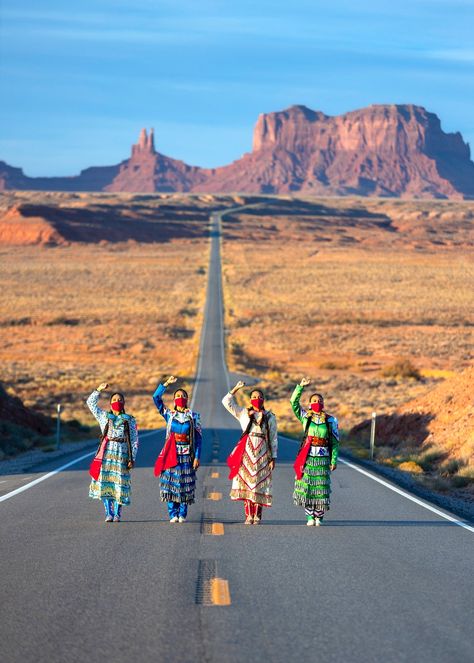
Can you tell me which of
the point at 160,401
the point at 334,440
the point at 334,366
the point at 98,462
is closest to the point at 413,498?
the point at 334,440

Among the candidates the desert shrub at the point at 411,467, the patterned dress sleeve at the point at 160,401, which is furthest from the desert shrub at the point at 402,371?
the patterned dress sleeve at the point at 160,401

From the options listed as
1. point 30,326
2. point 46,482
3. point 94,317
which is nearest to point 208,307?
point 94,317

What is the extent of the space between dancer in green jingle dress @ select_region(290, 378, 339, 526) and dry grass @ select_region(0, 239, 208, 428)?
27236 millimetres

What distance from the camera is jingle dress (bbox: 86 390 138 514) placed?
12.4m

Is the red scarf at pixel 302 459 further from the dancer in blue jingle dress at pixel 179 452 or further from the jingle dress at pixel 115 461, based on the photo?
the jingle dress at pixel 115 461

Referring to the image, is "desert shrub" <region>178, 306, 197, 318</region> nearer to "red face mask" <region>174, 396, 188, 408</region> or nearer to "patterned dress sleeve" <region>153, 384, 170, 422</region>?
"patterned dress sleeve" <region>153, 384, 170, 422</region>

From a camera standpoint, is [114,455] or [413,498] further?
[413,498]

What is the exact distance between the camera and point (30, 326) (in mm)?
79062

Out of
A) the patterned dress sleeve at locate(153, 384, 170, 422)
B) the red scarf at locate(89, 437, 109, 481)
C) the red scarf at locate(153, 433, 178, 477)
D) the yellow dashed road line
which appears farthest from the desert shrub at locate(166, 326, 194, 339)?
the yellow dashed road line

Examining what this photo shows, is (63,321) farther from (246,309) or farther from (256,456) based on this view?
(256,456)

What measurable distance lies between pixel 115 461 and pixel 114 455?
71 mm

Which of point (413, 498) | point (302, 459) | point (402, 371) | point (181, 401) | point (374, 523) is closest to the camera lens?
point (181, 401)

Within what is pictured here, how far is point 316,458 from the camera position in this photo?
12.5 m

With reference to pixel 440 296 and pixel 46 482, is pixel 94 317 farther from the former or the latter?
pixel 46 482
